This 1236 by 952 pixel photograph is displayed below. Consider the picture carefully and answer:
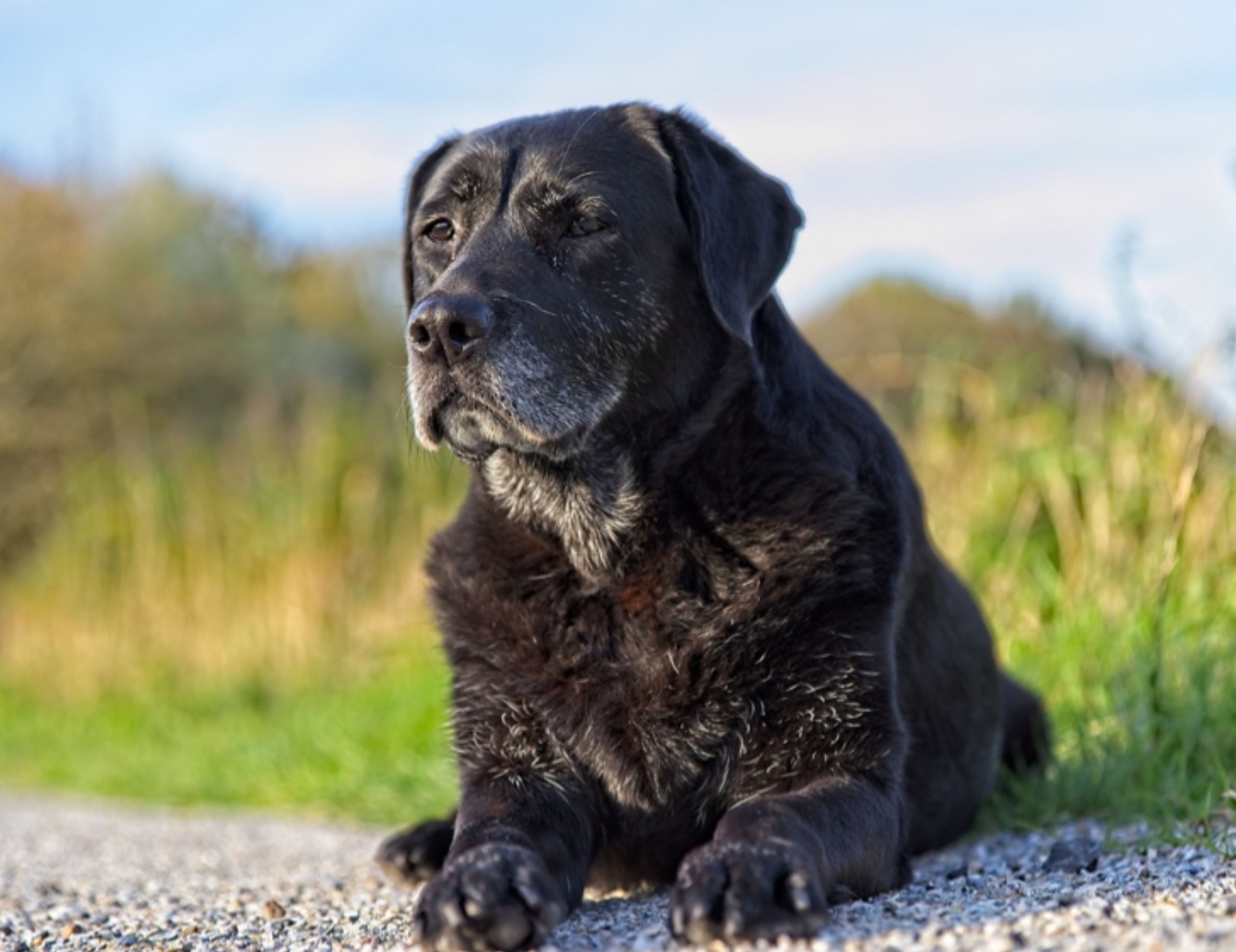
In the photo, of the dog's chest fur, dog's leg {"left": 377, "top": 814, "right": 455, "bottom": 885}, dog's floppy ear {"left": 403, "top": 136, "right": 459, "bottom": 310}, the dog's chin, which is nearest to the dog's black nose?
the dog's chin

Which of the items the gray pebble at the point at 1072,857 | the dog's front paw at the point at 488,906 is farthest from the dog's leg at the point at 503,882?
the gray pebble at the point at 1072,857

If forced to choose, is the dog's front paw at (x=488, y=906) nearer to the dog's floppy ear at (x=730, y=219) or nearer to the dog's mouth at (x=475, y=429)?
Answer: the dog's mouth at (x=475, y=429)

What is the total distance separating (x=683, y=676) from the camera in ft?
11.0

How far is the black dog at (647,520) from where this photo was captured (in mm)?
3334

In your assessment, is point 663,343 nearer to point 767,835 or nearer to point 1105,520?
point 767,835

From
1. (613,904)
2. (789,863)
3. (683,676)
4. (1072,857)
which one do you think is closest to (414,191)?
(683,676)

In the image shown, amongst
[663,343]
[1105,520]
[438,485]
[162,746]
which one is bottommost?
[162,746]

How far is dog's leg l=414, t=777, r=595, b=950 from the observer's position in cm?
268

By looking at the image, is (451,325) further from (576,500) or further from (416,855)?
(416,855)

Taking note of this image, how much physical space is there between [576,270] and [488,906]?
59.7 inches

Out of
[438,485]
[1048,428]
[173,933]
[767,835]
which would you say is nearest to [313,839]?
[173,933]

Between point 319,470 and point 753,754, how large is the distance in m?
8.73

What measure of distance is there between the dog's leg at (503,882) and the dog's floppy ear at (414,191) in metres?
1.55

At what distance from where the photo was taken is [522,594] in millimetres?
3562
